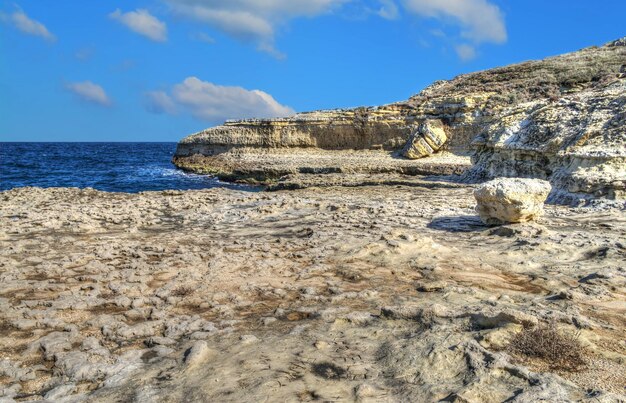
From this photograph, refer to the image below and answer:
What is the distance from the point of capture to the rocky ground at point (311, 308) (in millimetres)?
3676

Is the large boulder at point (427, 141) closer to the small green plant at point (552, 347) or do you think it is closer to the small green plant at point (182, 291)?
the small green plant at point (182, 291)

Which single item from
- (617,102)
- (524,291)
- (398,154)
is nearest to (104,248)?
(524,291)

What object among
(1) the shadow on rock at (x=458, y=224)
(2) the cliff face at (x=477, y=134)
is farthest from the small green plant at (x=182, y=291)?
(2) the cliff face at (x=477, y=134)

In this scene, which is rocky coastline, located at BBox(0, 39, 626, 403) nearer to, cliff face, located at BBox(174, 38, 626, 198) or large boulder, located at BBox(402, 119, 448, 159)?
cliff face, located at BBox(174, 38, 626, 198)

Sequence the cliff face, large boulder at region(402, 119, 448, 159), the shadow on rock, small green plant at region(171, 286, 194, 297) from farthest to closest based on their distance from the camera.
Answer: large boulder at region(402, 119, 448, 159), the cliff face, the shadow on rock, small green plant at region(171, 286, 194, 297)

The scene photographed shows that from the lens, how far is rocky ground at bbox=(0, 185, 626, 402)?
12.1ft

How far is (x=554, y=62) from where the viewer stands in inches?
1650

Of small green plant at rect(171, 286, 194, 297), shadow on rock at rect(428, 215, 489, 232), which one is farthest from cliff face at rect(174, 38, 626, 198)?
small green plant at rect(171, 286, 194, 297)

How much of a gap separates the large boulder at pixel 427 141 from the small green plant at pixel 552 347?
A: 104ft

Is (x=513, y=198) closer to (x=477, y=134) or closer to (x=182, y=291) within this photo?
(x=182, y=291)

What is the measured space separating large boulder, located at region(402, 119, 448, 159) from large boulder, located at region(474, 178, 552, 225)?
25.9m

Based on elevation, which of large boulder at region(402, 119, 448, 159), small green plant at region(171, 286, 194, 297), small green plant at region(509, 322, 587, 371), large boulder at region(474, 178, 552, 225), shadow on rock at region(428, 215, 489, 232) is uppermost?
large boulder at region(402, 119, 448, 159)

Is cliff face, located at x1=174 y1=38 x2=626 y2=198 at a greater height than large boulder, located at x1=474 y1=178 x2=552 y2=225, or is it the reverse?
cliff face, located at x1=174 y1=38 x2=626 y2=198

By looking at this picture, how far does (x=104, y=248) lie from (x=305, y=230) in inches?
150
